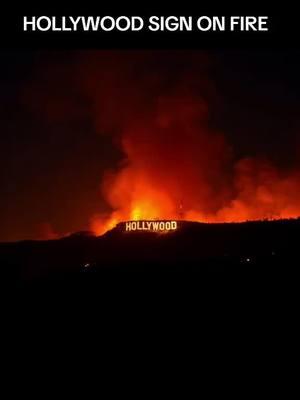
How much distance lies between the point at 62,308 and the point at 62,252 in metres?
51.4

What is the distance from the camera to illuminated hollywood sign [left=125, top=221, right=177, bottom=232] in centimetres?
6450

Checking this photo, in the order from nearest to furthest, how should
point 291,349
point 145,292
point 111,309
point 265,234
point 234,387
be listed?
point 234,387, point 291,349, point 111,309, point 145,292, point 265,234

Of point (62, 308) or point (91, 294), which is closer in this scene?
point (62, 308)

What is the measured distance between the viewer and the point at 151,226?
212 ft

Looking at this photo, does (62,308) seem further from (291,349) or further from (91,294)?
(291,349)

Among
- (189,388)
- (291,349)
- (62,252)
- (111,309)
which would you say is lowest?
(189,388)

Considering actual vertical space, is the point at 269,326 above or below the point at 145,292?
below

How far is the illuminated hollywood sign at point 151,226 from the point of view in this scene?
6450cm

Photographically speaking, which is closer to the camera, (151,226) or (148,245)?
(148,245)

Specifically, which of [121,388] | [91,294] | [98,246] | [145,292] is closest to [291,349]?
[121,388]

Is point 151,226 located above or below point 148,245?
above

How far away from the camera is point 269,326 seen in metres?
11.3

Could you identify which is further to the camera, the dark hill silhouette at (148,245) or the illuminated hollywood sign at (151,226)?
the illuminated hollywood sign at (151,226)

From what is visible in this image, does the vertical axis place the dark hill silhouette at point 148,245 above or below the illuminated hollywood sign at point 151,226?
below
